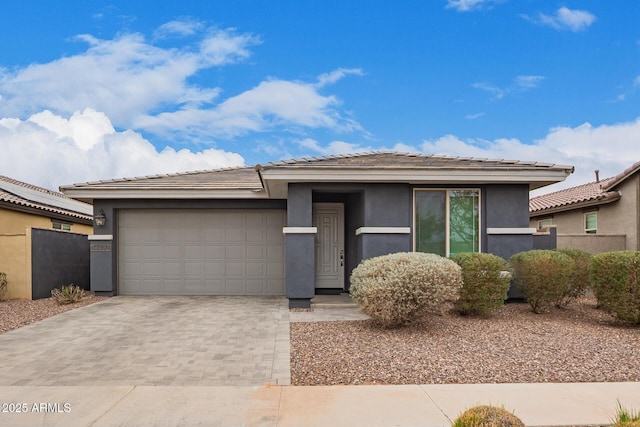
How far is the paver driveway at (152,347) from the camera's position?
18.7 ft

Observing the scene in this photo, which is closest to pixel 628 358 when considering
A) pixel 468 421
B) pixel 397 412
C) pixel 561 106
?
pixel 397 412

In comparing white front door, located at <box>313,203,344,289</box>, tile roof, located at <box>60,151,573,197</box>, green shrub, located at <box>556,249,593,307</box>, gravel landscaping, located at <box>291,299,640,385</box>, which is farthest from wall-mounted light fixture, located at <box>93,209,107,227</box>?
green shrub, located at <box>556,249,593,307</box>

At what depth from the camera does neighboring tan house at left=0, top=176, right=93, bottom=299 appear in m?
12.2

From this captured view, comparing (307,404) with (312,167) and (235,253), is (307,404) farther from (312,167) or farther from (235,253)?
(235,253)

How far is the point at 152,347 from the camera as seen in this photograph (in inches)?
279

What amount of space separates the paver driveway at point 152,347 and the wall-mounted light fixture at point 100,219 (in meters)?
2.74

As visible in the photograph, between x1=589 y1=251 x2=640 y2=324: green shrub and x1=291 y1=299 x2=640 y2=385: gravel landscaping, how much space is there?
361 mm

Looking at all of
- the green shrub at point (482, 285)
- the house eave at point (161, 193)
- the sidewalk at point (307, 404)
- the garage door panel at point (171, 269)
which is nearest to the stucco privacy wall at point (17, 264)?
the house eave at point (161, 193)

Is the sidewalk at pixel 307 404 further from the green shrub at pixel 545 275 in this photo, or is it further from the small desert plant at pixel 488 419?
the green shrub at pixel 545 275

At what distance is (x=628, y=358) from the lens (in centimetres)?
644

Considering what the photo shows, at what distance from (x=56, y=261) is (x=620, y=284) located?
14137 millimetres

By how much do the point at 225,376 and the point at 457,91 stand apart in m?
12.4

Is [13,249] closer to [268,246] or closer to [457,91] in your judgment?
[268,246]

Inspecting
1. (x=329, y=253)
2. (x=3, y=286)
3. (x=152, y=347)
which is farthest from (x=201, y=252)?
(x=152, y=347)
